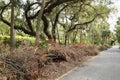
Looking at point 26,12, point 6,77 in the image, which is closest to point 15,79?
point 6,77

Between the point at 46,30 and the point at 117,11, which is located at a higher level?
the point at 117,11

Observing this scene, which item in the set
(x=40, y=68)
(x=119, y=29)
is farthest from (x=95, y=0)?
(x=119, y=29)

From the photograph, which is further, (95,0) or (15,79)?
(95,0)

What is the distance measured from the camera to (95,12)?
102 ft

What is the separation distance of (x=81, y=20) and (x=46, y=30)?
12.0 metres

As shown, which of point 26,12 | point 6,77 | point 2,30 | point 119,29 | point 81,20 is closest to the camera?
point 6,77

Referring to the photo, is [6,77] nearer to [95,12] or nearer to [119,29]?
[95,12]

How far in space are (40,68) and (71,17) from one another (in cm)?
2556

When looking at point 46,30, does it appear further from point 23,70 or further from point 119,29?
point 119,29

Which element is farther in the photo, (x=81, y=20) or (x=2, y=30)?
(x=2, y=30)

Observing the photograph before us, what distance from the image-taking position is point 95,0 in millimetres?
27078

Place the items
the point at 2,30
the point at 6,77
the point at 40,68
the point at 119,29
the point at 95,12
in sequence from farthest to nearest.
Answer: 1. the point at 119,29
2. the point at 2,30
3. the point at 95,12
4. the point at 40,68
5. the point at 6,77

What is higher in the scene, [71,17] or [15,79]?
[71,17]

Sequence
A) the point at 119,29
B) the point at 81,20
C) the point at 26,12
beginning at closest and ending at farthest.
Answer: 1. the point at 26,12
2. the point at 81,20
3. the point at 119,29
